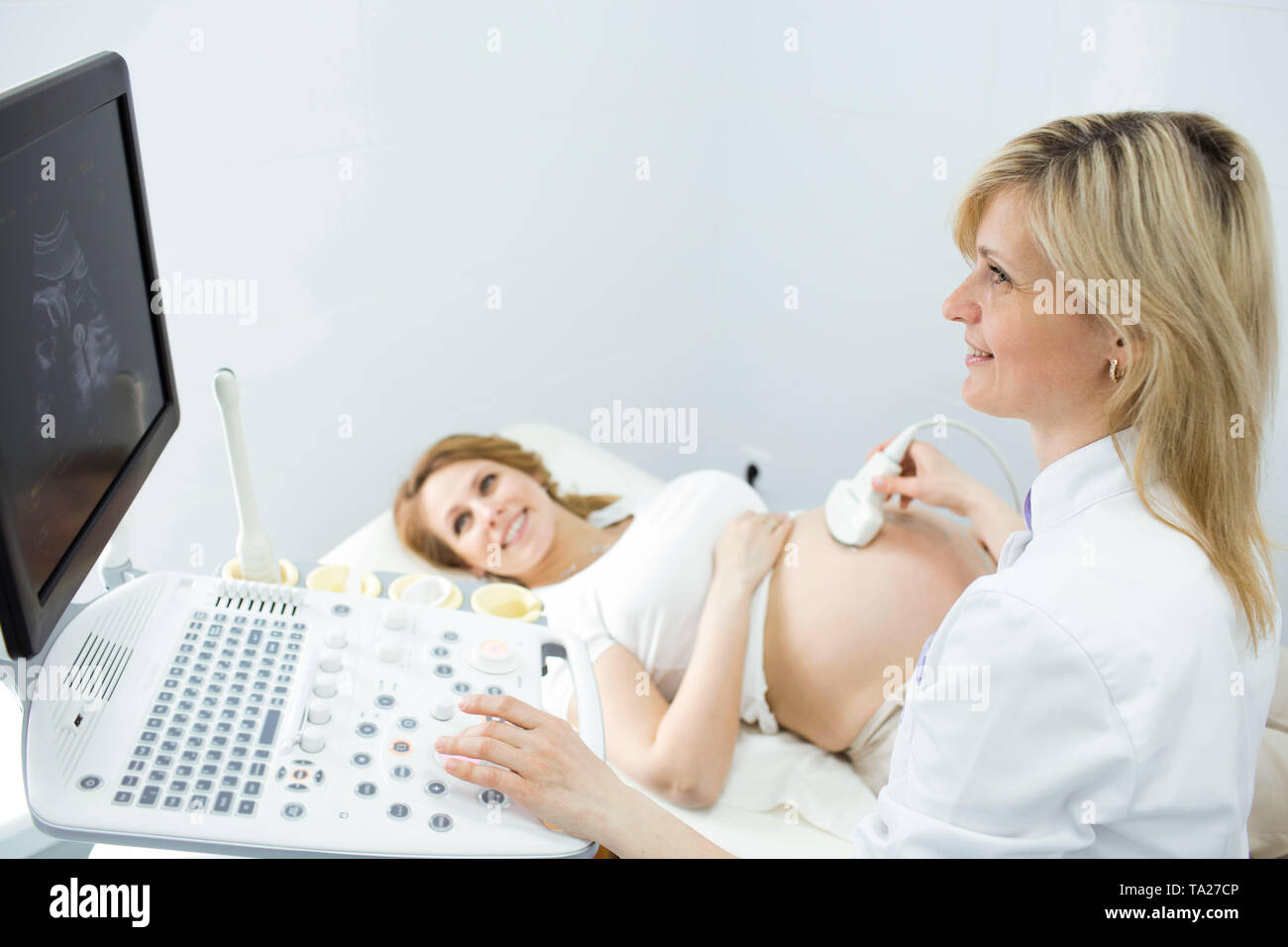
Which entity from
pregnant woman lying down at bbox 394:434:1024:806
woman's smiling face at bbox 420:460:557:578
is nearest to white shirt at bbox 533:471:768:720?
pregnant woman lying down at bbox 394:434:1024:806

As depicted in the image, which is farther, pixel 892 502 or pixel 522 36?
pixel 522 36

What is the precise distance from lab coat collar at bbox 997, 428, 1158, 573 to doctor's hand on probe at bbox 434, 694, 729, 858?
47 cm

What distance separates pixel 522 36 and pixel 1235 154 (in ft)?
4.73

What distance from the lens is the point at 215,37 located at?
5.22ft

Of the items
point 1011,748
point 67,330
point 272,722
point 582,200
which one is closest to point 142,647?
point 272,722

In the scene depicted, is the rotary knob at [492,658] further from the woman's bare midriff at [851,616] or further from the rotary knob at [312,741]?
the woman's bare midriff at [851,616]

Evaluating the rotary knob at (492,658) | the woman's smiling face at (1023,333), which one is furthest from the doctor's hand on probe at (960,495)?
the rotary knob at (492,658)

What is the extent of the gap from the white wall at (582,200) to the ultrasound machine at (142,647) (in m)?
0.77

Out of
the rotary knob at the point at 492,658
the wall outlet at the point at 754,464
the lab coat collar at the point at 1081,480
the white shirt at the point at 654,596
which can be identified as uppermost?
the lab coat collar at the point at 1081,480

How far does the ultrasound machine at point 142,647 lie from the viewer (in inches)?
29.0

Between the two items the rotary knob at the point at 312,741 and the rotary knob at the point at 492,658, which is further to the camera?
the rotary knob at the point at 492,658

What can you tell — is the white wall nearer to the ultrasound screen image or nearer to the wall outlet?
the wall outlet
